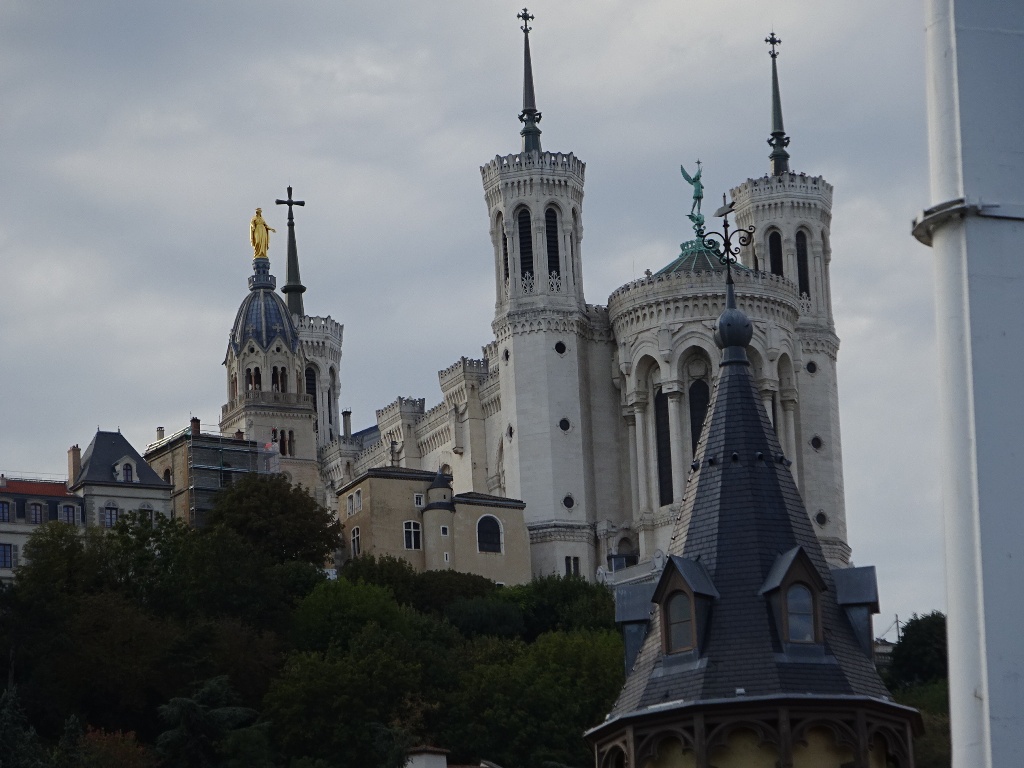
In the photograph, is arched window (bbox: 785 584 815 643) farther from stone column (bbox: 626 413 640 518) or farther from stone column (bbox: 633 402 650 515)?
stone column (bbox: 626 413 640 518)

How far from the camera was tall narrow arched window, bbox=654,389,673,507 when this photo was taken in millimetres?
105875

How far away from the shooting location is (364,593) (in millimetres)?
81438

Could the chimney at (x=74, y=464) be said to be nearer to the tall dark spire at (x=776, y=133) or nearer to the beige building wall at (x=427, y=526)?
the beige building wall at (x=427, y=526)

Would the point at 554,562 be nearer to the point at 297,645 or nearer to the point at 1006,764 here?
the point at 297,645

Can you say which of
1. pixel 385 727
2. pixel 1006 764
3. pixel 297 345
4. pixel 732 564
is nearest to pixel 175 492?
pixel 297 345

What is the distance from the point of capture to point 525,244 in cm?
11125

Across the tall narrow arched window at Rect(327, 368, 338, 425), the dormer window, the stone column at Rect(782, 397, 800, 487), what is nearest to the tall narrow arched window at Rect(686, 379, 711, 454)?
the stone column at Rect(782, 397, 800, 487)

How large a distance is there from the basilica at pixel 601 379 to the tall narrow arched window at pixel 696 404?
0.33 ft

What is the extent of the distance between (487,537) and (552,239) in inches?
652

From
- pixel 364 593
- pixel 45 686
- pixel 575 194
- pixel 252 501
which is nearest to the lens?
pixel 45 686

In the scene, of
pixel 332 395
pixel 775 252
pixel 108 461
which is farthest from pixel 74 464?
pixel 332 395

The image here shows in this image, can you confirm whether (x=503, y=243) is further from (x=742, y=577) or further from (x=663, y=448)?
(x=742, y=577)

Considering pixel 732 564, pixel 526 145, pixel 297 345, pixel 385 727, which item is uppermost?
pixel 526 145

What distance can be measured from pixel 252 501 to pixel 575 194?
91.5ft
